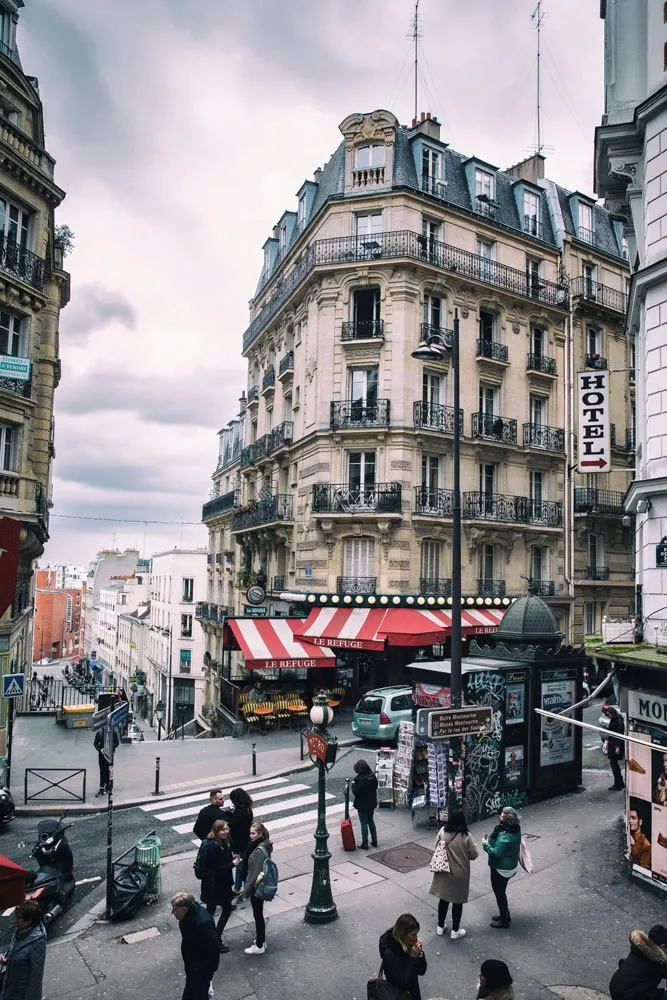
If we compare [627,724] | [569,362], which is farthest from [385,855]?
[569,362]

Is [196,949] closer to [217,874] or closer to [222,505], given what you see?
[217,874]

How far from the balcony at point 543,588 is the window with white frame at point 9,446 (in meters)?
20.7

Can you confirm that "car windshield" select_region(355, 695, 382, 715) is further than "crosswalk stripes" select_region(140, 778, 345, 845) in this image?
Yes

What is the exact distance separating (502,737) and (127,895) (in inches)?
282

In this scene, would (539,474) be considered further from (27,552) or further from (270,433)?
(27,552)

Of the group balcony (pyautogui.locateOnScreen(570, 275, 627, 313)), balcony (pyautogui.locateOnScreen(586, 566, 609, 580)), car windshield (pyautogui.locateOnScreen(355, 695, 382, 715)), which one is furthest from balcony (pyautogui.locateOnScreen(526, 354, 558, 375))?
car windshield (pyautogui.locateOnScreen(355, 695, 382, 715))

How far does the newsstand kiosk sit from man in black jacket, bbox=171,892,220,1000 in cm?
624

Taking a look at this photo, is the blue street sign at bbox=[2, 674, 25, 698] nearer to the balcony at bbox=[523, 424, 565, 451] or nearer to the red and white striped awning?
the red and white striped awning

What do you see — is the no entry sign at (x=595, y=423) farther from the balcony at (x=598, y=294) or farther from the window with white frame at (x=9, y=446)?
the balcony at (x=598, y=294)

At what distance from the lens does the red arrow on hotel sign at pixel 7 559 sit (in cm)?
1036

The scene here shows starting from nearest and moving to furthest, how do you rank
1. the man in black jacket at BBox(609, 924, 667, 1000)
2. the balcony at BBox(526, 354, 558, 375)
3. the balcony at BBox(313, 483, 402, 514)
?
the man in black jacket at BBox(609, 924, 667, 1000), the balcony at BBox(313, 483, 402, 514), the balcony at BBox(526, 354, 558, 375)

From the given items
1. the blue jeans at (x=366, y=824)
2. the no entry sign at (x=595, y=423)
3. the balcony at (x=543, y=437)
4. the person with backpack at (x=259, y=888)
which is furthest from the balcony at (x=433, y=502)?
the person with backpack at (x=259, y=888)

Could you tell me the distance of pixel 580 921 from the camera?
361 inches

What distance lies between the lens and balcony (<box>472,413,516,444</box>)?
28391 mm
